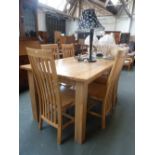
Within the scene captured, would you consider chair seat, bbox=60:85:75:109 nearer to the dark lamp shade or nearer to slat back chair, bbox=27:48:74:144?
slat back chair, bbox=27:48:74:144

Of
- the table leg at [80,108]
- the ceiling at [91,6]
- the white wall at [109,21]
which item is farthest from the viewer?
the white wall at [109,21]

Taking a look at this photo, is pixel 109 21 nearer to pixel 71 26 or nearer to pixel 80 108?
pixel 71 26

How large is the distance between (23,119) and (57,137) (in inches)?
25.5

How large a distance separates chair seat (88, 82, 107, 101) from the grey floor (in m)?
0.42

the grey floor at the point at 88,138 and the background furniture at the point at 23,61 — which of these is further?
A: the background furniture at the point at 23,61

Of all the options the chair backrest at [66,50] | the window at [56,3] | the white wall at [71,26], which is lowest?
the chair backrest at [66,50]

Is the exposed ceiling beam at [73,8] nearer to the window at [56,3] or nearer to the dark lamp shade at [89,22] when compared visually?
the window at [56,3]

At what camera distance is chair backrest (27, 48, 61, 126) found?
1266 millimetres

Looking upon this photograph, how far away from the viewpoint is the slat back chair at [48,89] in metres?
1.28

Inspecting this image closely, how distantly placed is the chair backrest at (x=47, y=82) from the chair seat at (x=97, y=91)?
1.78 feet

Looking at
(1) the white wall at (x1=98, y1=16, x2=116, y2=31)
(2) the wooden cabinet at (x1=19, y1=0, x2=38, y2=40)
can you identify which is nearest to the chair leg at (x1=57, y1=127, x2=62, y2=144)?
(2) the wooden cabinet at (x1=19, y1=0, x2=38, y2=40)

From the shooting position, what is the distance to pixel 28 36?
11.1 feet

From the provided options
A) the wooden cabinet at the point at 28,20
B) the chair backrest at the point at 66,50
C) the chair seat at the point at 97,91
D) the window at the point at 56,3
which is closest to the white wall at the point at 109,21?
the window at the point at 56,3

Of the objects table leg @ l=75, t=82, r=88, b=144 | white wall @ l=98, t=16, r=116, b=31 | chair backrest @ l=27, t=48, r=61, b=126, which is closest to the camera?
chair backrest @ l=27, t=48, r=61, b=126
